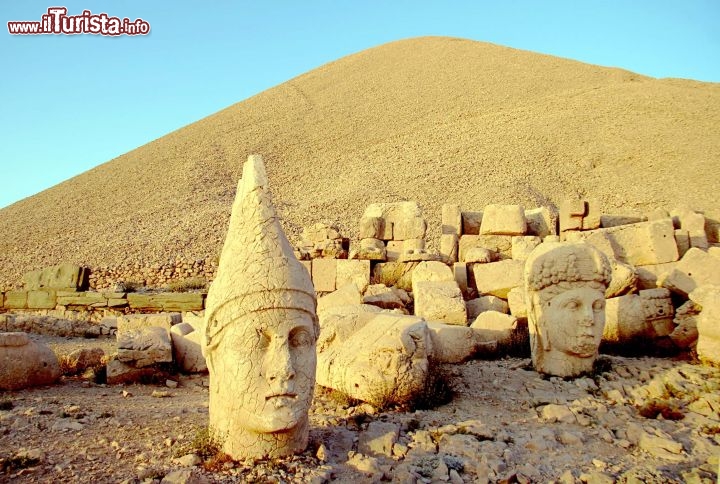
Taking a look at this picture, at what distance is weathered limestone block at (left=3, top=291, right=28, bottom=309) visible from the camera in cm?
1287

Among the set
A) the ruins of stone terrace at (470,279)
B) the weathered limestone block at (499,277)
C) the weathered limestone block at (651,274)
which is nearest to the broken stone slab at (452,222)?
the ruins of stone terrace at (470,279)

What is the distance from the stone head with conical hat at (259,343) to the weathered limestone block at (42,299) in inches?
421

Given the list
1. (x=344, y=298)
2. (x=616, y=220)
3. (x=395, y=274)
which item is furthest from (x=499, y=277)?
(x=616, y=220)

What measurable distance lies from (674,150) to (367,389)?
26232 mm

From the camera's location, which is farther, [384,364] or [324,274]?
[324,274]

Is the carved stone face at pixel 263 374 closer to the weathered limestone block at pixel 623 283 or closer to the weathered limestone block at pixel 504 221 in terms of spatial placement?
the weathered limestone block at pixel 623 283

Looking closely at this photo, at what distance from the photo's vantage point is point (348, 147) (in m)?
32.7

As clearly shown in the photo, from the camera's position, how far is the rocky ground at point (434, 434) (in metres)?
3.51

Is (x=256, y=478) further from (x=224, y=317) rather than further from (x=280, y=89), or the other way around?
(x=280, y=89)

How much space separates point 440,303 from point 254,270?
4.91 metres

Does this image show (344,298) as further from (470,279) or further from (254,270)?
(254,270)

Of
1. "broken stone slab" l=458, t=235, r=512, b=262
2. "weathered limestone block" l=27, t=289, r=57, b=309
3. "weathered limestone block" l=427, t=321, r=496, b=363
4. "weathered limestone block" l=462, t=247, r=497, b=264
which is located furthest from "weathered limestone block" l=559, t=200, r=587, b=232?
"weathered limestone block" l=27, t=289, r=57, b=309

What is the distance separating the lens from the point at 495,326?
24.7ft

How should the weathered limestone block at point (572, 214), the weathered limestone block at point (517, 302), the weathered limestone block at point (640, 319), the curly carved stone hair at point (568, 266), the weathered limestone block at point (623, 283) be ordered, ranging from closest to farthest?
the curly carved stone hair at point (568, 266), the weathered limestone block at point (640, 319), the weathered limestone block at point (623, 283), the weathered limestone block at point (517, 302), the weathered limestone block at point (572, 214)
